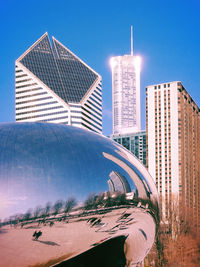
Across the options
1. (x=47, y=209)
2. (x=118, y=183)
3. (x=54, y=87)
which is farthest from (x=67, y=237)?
(x=54, y=87)

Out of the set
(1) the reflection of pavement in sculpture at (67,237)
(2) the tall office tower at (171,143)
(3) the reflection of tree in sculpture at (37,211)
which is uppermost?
(2) the tall office tower at (171,143)

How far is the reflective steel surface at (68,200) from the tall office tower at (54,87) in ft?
453

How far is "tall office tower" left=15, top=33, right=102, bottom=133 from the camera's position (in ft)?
517

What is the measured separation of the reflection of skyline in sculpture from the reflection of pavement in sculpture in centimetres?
69

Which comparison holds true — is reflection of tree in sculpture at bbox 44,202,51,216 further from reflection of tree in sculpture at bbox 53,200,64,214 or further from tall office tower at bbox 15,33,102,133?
tall office tower at bbox 15,33,102,133

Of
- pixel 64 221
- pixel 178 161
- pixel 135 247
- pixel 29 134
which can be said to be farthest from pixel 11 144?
pixel 178 161

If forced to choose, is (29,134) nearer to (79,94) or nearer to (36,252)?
(36,252)

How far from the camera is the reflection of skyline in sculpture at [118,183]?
15602mm

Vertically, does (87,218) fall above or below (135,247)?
above

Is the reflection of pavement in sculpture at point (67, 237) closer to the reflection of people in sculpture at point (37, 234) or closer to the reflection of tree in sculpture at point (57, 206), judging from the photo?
the reflection of people in sculpture at point (37, 234)

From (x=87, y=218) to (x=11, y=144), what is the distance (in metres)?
3.46

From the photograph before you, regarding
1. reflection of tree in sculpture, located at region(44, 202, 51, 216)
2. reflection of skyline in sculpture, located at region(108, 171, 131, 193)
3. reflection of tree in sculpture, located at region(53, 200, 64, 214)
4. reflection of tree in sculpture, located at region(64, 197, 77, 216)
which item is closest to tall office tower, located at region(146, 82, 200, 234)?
reflection of skyline in sculpture, located at region(108, 171, 131, 193)

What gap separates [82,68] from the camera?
17475 cm

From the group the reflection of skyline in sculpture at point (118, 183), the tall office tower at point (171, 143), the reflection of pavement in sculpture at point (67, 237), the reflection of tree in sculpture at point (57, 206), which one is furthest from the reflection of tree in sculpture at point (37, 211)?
the tall office tower at point (171, 143)
